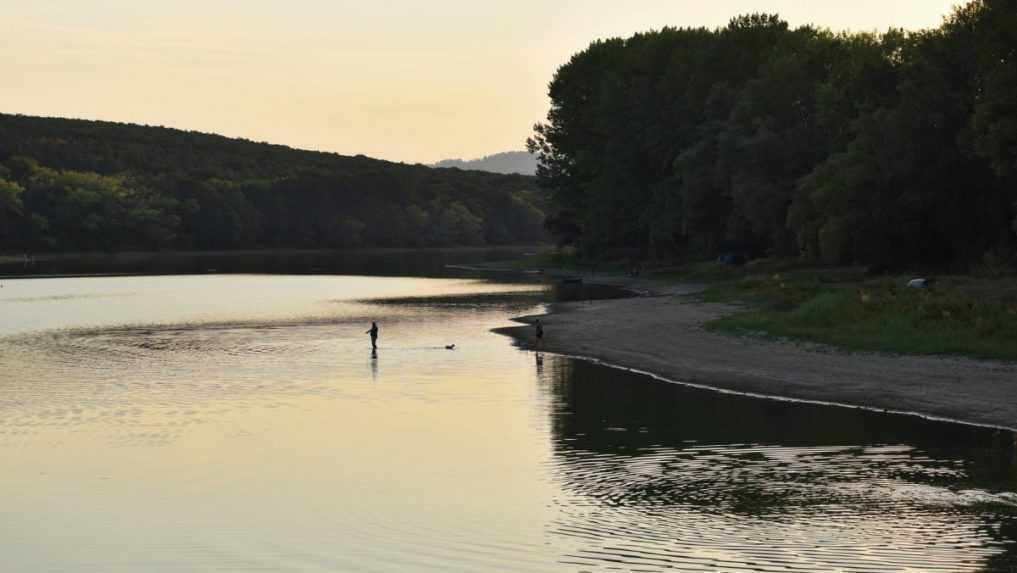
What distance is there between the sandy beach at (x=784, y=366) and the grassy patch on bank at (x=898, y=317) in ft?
4.55

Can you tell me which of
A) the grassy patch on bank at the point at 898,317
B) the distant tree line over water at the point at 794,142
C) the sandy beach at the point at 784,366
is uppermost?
the distant tree line over water at the point at 794,142

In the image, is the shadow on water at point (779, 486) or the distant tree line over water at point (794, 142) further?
the distant tree line over water at point (794, 142)

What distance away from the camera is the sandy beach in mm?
45688

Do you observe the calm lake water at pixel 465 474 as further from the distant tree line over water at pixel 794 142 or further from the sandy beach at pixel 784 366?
the distant tree line over water at pixel 794 142

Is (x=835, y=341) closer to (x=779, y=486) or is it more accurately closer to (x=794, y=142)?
(x=779, y=486)

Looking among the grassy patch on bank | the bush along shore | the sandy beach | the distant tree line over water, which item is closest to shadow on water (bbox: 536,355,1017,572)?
the sandy beach

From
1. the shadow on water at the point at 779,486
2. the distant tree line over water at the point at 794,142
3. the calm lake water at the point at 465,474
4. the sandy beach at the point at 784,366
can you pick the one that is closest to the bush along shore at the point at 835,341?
the sandy beach at the point at 784,366

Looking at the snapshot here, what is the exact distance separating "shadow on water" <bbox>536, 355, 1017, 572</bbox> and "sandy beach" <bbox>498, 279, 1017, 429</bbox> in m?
1.99

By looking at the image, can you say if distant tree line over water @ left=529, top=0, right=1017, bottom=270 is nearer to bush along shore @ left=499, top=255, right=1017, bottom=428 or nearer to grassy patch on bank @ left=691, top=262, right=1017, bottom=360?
bush along shore @ left=499, top=255, right=1017, bottom=428

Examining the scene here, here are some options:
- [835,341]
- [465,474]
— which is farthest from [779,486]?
[835,341]

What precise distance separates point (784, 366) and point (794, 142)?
57.6m

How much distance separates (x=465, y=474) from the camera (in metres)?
36.9

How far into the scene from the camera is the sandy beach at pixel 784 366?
45.7 meters

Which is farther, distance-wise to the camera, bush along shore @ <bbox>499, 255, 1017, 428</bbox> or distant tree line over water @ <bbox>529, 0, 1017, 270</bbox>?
distant tree line over water @ <bbox>529, 0, 1017, 270</bbox>
